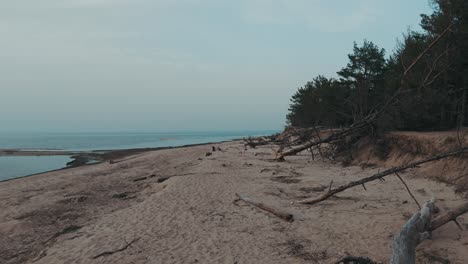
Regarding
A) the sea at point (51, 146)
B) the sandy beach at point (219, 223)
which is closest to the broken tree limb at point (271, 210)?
the sandy beach at point (219, 223)

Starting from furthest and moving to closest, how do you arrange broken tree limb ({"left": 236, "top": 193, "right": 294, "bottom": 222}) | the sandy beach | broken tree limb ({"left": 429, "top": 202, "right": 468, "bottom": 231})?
broken tree limb ({"left": 236, "top": 193, "right": 294, "bottom": 222}), the sandy beach, broken tree limb ({"left": 429, "top": 202, "right": 468, "bottom": 231})

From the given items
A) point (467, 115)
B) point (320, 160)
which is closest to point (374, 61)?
point (467, 115)

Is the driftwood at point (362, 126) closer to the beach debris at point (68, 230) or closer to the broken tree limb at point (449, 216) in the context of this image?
the broken tree limb at point (449, 216)

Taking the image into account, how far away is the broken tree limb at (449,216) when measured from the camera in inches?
250

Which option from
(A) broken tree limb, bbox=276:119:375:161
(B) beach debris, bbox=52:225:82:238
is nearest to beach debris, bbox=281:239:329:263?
(B) beach debris, bbox=52:225:82:238

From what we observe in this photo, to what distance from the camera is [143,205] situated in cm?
1075

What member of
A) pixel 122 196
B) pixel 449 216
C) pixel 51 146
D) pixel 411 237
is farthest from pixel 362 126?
pixel 51 146

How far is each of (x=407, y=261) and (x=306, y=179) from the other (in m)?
8.75

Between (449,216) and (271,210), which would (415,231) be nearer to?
(449,216)

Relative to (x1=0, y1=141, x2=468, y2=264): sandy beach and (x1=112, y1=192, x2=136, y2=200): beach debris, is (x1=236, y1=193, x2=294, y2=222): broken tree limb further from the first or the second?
(x1=112, y1=192, x2=136, y2=200): beach debris

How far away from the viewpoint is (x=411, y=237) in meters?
5.86

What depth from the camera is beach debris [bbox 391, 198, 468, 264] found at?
542cm

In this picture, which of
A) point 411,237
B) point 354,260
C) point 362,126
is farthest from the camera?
point 362,126

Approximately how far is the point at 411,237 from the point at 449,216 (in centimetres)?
110
